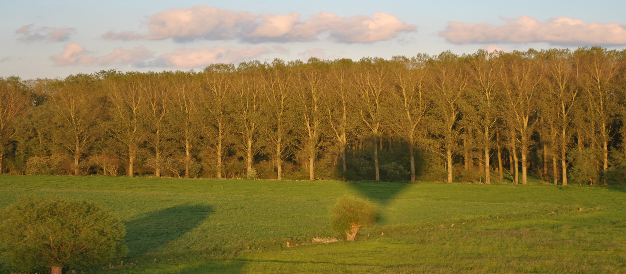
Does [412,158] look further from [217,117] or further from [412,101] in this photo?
[217,117]

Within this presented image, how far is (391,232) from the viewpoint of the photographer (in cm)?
2478

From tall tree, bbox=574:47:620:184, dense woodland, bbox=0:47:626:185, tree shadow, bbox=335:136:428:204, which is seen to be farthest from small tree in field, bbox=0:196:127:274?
tall tree, bbox=574:47:620:184

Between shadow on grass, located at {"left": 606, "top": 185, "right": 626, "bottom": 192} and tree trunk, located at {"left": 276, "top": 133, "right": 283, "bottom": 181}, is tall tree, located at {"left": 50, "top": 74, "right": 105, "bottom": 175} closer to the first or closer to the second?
tree trunk, located at {"left": 276, "top": 133, "right": 283, "bottom": 181}

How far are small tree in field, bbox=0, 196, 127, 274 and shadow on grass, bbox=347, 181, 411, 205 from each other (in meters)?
26.2

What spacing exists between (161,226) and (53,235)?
11658 mm

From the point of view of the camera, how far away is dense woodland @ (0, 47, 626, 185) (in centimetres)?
5291

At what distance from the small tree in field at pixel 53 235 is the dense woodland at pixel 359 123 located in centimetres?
4386

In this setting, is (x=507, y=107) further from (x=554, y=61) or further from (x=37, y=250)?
(x=37, y=250)

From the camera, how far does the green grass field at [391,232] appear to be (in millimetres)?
16516

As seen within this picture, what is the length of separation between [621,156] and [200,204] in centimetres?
4160

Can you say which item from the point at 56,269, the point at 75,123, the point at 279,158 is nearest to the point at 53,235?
the point at 56,269

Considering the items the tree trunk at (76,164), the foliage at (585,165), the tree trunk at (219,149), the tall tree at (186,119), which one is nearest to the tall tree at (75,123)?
the tree trunk at (76,164)

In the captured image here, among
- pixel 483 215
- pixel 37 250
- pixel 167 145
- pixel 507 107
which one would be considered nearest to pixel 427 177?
pixel 507 107

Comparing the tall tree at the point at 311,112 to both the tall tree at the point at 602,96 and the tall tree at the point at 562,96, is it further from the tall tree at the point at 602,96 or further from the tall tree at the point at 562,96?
the tall tree at the point at 602,96
